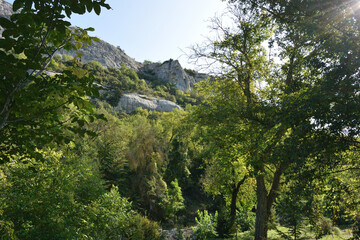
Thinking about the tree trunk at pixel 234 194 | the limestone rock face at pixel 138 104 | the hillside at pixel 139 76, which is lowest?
the tree trunk at pixel 234 194

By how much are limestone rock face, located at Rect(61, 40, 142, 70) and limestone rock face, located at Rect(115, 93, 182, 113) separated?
151 feet

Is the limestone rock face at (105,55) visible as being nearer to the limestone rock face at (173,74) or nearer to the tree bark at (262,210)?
the limestone rock face at (173,74)

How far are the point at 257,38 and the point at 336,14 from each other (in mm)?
4523

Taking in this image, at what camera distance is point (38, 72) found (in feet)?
7.79

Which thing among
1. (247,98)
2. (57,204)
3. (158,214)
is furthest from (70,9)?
(158,214)

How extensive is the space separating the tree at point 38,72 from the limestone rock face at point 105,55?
10327 centimetres

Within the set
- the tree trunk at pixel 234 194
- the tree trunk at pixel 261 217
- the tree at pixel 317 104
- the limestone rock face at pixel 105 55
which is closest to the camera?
the tree at pixel 317 104

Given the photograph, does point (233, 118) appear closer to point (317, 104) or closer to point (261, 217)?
point (317, 104)

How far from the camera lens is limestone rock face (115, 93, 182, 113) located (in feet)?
199

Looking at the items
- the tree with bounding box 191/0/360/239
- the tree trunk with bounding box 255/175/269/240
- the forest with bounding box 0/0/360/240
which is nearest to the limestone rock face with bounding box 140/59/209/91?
the forest with bounding box 0/0/360/240

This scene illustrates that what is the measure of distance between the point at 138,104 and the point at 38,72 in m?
60.6

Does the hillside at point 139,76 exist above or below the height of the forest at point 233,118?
above

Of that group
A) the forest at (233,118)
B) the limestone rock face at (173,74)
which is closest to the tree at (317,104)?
the forest at (233,118)

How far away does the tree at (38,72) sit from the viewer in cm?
199
